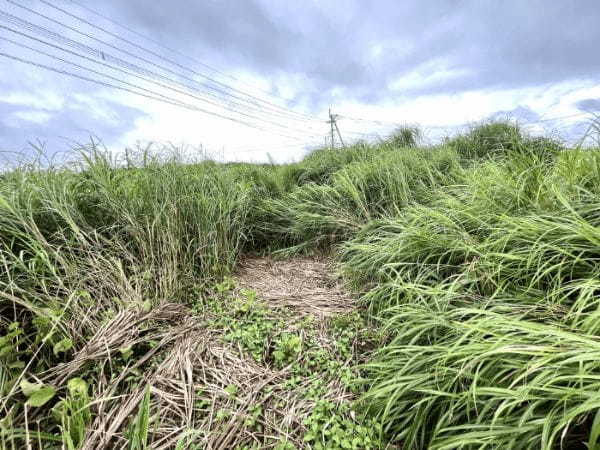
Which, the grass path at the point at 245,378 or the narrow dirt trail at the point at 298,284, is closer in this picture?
the grass path at the point at 245,378

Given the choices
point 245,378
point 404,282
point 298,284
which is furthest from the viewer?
point 298,284

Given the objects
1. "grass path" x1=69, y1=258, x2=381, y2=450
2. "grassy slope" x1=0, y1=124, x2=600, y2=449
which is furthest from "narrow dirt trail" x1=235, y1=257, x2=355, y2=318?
"grassy slope" x1=0, y1=124, x2=600, y2=449

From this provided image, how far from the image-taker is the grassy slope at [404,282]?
2.46 feet

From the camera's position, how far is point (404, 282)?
1325 millimetres

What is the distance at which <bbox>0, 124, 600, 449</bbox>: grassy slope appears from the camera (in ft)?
2.46

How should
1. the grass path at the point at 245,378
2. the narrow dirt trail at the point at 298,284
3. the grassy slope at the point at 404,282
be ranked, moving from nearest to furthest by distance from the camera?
the grassy slope at the point at 404,282
the grass path at the point at 245,378
the narrow dirt trail at the point at 298,284

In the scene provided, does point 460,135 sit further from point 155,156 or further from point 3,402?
point 3,402

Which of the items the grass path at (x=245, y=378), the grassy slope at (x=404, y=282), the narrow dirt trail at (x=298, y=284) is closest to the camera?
the grassy slope at (x=404, y=282)

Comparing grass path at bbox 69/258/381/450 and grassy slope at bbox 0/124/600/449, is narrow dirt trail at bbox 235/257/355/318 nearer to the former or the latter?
grass path at bbox 69/258/381/450

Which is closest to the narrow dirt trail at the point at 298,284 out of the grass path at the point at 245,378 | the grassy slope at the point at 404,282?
the grass path at the point at 245,378

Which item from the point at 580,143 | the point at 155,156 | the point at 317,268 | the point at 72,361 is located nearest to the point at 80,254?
the point at 72,361

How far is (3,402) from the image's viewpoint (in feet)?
2.96

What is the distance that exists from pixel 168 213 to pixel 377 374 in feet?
4.63

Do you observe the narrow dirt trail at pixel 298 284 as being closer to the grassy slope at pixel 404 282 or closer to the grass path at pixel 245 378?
the grass path at pixel 245 378
